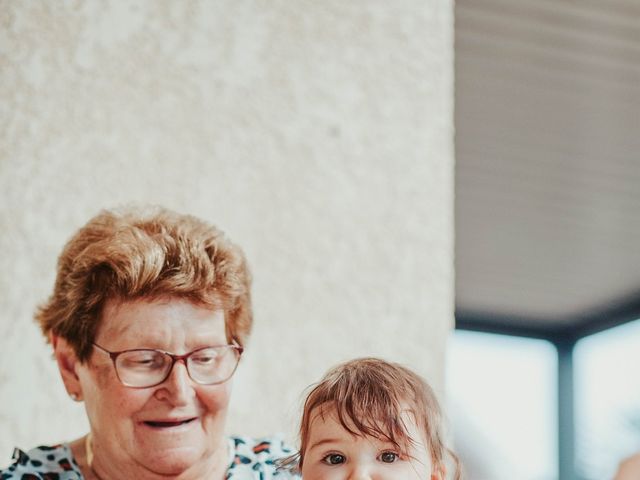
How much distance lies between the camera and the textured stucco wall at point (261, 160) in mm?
2314

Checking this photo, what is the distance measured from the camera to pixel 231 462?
2.10 metres

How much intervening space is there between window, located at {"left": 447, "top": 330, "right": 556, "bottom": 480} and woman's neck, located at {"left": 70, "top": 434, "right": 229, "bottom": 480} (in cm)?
1015

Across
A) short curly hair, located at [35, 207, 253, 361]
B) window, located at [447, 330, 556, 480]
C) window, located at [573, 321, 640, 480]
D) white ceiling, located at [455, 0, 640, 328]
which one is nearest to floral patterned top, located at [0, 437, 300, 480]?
short curly hair, located at [35, 207, 253, 361]

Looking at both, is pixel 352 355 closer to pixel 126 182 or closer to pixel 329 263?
pixel 329 263

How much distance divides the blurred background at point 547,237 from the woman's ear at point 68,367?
942 mm

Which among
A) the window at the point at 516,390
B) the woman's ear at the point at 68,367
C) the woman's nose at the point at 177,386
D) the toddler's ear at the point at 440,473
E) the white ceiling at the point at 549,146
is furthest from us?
the window at the point at 516,390

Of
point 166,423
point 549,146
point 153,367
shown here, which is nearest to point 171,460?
point 166,423

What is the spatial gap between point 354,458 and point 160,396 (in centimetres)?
49

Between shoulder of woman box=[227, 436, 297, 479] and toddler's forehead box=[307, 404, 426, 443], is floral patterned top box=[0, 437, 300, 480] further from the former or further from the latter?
toddler's forehead box=[307, 404, 426, 443]

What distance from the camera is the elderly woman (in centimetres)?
192

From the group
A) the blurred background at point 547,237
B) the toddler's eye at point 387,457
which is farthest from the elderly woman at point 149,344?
the blurred background at point 547,237

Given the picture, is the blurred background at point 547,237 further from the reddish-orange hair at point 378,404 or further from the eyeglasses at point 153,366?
the eyeglasses at point 153,366

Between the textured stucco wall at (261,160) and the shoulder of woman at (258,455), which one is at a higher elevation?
the textured stucco wall at (261,160)

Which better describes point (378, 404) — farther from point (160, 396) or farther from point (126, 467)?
point (126, 467)
